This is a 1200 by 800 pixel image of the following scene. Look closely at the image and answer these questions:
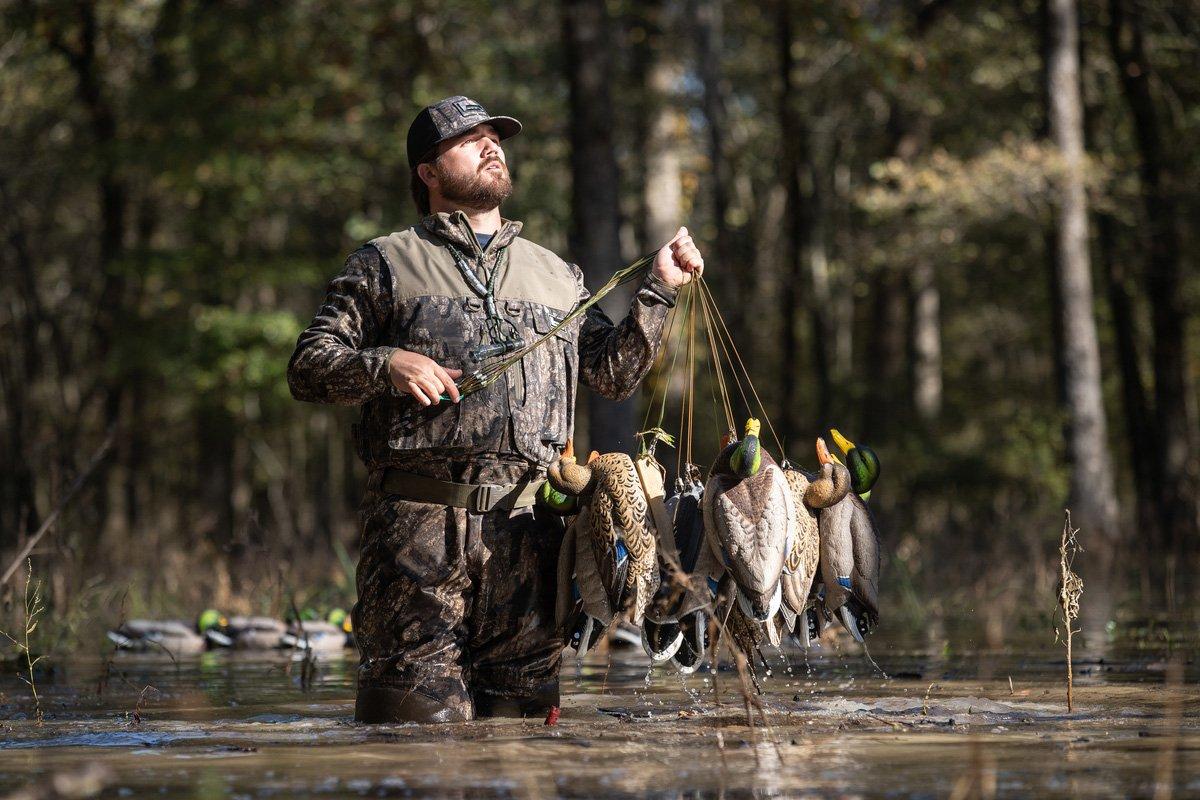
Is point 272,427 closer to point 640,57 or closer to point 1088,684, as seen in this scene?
point 640,57

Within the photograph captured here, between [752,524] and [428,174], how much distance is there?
1890 millimetres

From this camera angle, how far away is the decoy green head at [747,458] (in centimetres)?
533

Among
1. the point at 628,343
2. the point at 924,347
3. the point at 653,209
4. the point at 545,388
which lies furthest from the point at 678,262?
the point at 924,347

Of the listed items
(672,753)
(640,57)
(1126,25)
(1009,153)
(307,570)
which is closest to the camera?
(672,753)

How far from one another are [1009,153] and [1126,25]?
12.7ft

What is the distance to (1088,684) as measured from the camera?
265 inches

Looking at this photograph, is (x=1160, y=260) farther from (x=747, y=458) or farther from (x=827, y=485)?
(x=747, y=458)

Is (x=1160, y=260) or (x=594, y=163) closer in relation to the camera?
(x=594, y=163)

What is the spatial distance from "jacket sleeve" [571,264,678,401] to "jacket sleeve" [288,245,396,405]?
0.79 metres

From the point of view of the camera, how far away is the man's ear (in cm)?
620

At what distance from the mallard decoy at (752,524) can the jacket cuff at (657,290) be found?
0.76m

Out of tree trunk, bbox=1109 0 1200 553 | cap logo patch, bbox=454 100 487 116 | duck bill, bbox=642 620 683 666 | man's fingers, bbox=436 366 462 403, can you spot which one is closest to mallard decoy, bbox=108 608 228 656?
cap logo patch, bbox=454 100 487 116

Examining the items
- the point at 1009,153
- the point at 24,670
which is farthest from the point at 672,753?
the point at 1009,153

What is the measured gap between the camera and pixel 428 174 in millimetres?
6230
